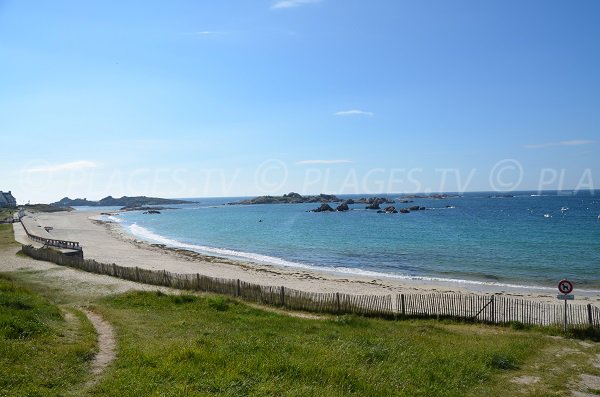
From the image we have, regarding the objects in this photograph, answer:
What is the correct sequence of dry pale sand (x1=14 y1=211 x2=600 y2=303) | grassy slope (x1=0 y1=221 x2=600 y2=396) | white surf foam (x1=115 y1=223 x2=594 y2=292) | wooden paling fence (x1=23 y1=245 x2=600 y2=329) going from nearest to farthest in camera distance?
grassy slope (x1=0 y1=221 x2=600 y2=396) → wooden paling fence (x1=23 y1=245 x2=600 y2=329) → dry pale sand (x1=14 y1=211 x2=600 y2=303) → white surf foam (x1=115 y1=223 x2=594 y2=292)

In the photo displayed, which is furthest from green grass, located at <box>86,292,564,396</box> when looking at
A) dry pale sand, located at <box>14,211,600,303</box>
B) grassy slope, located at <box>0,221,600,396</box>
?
dry pale sand, located at <box>14,211,600,303</box>

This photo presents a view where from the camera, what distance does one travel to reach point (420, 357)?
1233 cm

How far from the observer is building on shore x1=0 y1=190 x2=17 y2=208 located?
16188cm

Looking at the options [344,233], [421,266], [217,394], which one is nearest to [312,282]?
[421,266]

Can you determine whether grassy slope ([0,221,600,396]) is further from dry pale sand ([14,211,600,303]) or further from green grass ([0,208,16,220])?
green grass ([0,208,16,220])

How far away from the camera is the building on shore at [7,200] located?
16188cm

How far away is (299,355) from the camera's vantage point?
38.0ft

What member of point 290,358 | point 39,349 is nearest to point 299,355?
point 290,358

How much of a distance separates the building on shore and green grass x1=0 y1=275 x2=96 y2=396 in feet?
577

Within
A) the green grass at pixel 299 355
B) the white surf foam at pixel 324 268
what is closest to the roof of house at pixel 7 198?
the white surf foam at pixel 324 268

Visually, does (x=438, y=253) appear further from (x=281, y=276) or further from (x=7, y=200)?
(x=7, y=200)

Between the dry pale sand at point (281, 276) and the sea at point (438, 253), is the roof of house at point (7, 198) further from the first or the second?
the dry pale sand at point (281, 276)

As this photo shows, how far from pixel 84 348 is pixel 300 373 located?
235 inches

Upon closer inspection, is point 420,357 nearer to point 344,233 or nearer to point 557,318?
point 557,318
